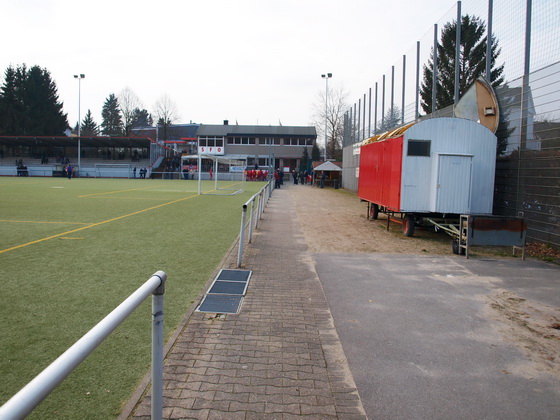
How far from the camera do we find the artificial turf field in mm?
3398

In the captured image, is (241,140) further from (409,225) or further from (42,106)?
(409,225)

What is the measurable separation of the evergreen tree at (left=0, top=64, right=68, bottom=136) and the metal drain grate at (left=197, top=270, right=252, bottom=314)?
85.2m

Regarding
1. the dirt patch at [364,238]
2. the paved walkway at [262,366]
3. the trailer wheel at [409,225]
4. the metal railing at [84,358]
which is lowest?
the paved walkway at [262,366]

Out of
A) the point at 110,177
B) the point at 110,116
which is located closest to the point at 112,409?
the point at 110,177

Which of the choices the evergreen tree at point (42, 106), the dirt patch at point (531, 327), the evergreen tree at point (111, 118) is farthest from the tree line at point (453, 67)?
the evergreen tree at point (111, 118)

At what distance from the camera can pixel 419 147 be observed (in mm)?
11367

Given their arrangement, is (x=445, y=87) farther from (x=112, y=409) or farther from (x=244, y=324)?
(x=112, y=409)

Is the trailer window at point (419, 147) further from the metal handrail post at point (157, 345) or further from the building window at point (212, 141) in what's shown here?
the building window at point (212, 141)

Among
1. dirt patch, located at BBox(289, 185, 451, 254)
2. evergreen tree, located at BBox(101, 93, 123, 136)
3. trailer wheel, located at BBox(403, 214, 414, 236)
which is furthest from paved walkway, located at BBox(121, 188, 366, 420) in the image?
evergreen tree, located at BBox(101, 93, 123, 136)

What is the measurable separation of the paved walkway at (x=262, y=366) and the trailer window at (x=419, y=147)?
6.48 meters

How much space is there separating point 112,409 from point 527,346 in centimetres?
397

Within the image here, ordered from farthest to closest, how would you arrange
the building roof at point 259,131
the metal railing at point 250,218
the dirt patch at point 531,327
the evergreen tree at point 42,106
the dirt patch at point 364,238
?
the evergreen tree at point 42,106
the building roof at point 259,131
the dirt patch at point 364,238
the metal railing at point 250,218
the dirt patch at point 531,327

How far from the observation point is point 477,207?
448 inches

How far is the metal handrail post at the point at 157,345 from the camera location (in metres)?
2.39
